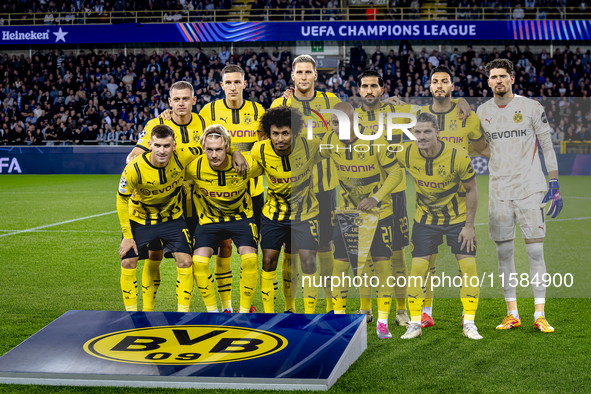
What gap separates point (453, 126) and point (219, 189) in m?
1.93

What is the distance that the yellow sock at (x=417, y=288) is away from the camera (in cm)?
460

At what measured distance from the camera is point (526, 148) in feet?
15.4

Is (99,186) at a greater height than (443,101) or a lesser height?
lesser

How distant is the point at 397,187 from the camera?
4.71 metres

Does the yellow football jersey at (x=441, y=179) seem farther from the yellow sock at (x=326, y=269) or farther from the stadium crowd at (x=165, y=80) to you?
the stadium crowd at (x=165, y=80)

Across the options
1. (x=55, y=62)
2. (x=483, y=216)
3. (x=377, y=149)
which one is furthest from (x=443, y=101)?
(x=55, y=62)

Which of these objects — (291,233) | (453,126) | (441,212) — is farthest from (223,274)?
(453,126)

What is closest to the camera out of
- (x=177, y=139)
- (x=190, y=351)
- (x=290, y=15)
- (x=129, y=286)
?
(x=190, y=351)

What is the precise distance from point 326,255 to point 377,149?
0.97m

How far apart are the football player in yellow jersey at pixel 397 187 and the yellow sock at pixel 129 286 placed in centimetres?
187

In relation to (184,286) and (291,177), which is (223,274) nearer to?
(184,286)

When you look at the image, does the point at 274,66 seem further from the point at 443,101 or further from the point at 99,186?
the point at 443,101

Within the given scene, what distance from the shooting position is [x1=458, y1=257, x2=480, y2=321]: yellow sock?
4.57 m

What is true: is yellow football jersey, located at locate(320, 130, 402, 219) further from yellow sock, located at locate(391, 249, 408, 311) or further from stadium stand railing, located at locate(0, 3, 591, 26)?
stadium stand railing, located at locate(0, 3, 591, 26)
